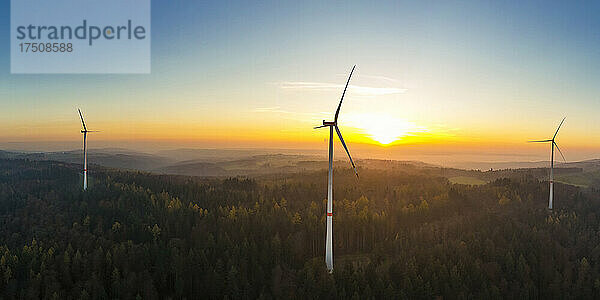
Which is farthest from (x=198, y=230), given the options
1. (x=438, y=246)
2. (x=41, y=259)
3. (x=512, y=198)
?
(x=512, y=198)

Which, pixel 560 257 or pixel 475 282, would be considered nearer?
pixel 475 282

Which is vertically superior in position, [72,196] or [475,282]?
[72,196]

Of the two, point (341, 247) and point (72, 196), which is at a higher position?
point (72, 196)

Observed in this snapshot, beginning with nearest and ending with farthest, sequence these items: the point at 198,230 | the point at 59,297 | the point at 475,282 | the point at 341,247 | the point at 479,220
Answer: the point at 59,297 < the point at 475,282 < the point at 198,230 < the point at 341,247 < the point at 479,220

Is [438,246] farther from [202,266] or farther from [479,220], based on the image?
[202,266]

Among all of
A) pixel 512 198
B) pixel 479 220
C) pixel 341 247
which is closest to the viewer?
pixel 341 247

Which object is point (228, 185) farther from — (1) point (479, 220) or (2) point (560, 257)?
(2) point (560, 257)
